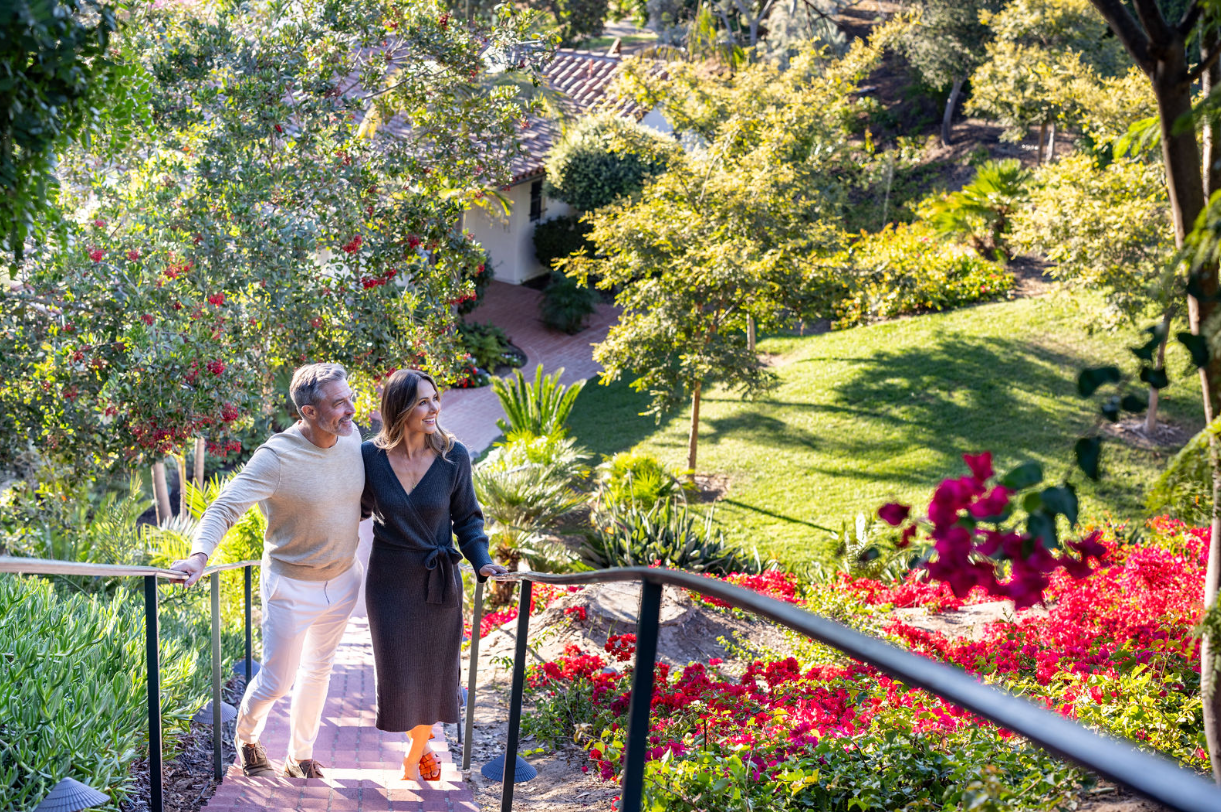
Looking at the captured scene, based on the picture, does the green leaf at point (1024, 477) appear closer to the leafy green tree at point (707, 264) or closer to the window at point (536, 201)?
the leafy green tree at point (707, 264)

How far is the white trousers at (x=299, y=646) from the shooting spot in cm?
363

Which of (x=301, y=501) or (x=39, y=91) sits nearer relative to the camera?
(x=39, y=91)

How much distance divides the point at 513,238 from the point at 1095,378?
19.5 metres

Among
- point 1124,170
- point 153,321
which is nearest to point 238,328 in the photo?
point 153,321

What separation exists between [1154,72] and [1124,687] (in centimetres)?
269

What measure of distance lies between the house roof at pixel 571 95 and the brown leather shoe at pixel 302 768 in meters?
15.4

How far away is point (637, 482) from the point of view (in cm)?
1098

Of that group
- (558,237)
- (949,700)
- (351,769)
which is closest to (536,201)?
(558,237)

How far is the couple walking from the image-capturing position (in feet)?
11.6

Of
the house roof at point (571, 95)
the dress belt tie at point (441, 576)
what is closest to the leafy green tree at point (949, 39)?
the house roof at point (571, 95)

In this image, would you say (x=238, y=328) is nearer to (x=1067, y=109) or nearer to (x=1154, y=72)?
(x=1154, y=72)

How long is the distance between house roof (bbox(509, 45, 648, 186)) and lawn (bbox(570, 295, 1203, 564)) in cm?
608

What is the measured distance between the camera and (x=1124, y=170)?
1091cm

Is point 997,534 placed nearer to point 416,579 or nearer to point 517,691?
point 517,691
